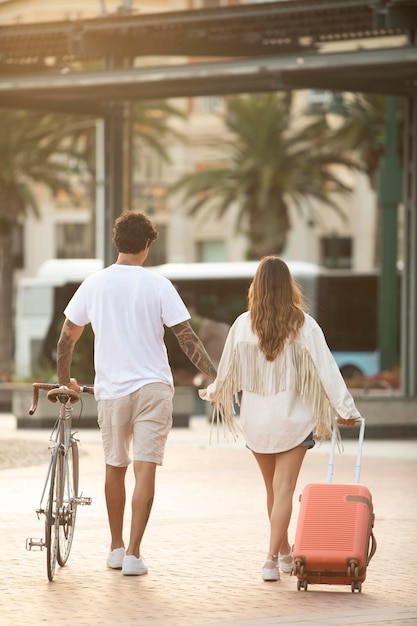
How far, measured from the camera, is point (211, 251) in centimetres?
6800

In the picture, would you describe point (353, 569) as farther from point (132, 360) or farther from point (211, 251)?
point (211, 251)

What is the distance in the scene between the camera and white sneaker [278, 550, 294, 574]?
27.7 ft

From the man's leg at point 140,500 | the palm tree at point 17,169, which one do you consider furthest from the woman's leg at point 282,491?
the palm tree at point 17,169

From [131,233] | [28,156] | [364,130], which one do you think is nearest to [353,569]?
[131,233]

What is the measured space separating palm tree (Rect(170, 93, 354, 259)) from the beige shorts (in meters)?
38.7

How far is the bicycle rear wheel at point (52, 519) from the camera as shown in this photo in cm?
798

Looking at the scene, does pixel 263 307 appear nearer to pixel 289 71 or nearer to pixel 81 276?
pixel 289 71

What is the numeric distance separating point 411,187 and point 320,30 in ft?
8.78

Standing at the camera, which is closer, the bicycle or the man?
the bicycle

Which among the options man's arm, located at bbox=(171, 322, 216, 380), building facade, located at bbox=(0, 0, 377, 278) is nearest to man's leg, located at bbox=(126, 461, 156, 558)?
man's arm, located at bbox=(171, 322, 216, 380)

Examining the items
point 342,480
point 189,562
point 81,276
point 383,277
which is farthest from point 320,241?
point 189,562

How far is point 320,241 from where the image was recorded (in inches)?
2530

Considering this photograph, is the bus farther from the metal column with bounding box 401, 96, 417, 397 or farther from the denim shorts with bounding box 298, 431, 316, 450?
the denim shorts with bounding box 298, 431, 316, 450

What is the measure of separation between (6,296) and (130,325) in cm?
4114
